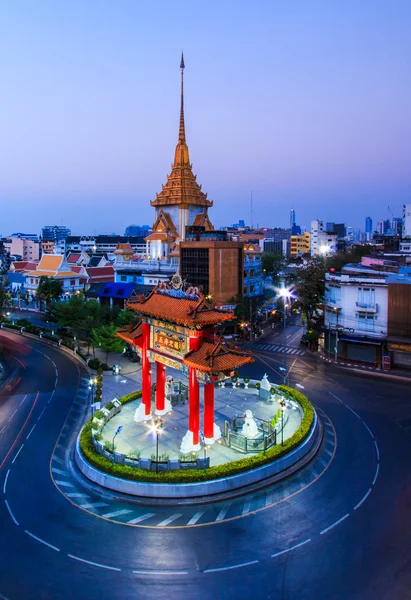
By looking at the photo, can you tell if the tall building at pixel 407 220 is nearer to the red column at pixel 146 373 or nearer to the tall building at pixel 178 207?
the tall building at pixel 178 207

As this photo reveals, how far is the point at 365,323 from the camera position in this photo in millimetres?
48656

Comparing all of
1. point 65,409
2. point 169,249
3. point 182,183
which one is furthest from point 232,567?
point 182,183

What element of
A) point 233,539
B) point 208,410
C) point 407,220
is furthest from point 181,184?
point 407,220

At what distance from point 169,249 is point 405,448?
61.2 metres

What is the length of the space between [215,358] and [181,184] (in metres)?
63.7

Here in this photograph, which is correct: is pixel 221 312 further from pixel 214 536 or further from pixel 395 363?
pixel 395 363

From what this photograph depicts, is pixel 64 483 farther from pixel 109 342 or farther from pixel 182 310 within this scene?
pixel 109 342

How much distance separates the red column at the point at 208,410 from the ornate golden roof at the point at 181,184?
60.3 metres

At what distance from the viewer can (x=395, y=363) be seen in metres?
46.6

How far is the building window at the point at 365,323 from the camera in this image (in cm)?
4822

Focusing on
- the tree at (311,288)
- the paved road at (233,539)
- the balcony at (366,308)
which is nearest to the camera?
the paved road at (233,539)

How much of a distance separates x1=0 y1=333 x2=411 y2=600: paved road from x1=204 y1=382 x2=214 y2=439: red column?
5.70 meters

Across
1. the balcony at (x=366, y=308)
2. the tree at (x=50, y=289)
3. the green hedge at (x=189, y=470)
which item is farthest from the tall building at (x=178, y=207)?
the green hedge at (x=189, y=470)

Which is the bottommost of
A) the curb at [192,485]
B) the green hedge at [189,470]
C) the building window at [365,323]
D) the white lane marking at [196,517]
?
the white lane marking at [196,517]
